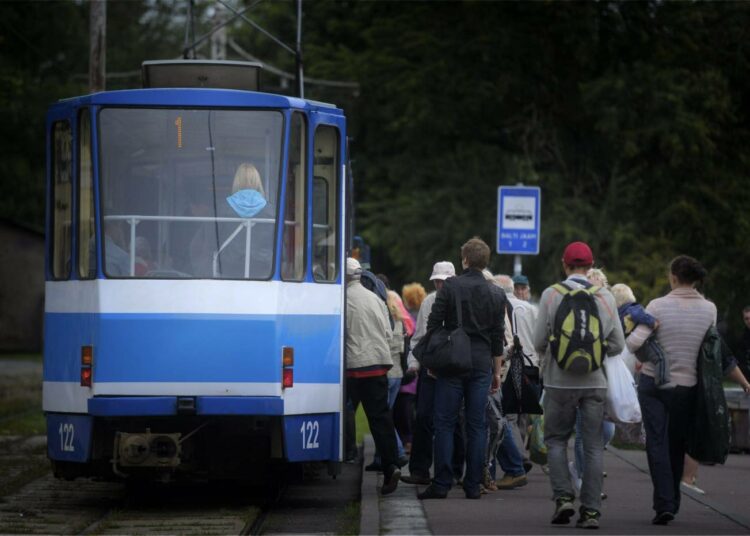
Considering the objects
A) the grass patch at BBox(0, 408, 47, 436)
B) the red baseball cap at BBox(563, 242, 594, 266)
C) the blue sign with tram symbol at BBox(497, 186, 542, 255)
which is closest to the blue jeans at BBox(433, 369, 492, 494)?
the red baseball cap at BBox(563, 242, 594, 266)

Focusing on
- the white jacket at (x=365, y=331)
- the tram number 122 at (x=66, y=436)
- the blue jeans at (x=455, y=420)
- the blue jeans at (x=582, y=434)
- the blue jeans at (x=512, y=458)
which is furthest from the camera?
the blue jeans at (x=512, y=458)

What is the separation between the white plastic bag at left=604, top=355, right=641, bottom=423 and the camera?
10383 millimetres

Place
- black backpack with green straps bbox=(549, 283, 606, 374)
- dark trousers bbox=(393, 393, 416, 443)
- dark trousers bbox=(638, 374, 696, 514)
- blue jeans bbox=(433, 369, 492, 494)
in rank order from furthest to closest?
dark trousers bbox=(393, 393, 416, 443), blue jeans bbox=(433, 369, 492, 494), dark trousers bbox=(638, 374, 696, 514), black backpack with green straps bbox=(549, 283, 606, 374)

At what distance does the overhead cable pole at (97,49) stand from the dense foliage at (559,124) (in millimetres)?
7479

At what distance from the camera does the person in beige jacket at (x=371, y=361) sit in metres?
11.8

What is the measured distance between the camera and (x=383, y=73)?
1244 inches

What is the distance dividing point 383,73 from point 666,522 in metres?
22.2

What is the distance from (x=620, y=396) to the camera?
1049cm

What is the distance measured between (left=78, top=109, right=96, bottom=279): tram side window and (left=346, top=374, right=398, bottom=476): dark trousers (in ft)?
7.31

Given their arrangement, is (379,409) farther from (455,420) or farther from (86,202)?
(86,202)

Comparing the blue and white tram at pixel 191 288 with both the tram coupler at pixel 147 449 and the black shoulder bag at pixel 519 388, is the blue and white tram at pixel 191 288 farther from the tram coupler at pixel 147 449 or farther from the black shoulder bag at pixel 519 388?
the black shoulder bag at pixel 519 388

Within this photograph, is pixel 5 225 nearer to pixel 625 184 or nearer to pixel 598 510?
pixel 625 184

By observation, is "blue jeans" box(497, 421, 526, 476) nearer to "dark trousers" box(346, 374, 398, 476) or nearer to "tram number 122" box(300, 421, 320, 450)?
"dark trousers" box(346, 374, 398, 476)

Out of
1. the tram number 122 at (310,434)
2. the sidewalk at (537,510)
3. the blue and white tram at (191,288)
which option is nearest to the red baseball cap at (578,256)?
the sidewalk at (537,510)
